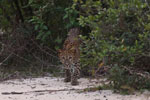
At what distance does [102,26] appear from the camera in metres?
5.92

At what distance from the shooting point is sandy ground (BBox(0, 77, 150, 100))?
5652mm

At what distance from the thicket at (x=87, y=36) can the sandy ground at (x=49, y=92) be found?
0.27 metres

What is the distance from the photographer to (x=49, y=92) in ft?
20.5

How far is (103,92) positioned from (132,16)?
4.33 feet

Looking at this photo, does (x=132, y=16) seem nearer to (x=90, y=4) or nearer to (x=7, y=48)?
(x=90, y=4)

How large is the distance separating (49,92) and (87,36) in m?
3.06

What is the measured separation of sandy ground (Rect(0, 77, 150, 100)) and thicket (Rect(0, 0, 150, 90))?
273 mm

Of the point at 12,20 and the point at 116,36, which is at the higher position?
the point at 12,20

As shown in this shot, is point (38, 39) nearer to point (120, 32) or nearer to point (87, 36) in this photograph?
point (87, 36)

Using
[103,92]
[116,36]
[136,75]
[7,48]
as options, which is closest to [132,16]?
[116,36]

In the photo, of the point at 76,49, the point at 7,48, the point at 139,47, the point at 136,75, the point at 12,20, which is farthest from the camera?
the point at 12,20

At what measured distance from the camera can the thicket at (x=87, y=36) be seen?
5.62m

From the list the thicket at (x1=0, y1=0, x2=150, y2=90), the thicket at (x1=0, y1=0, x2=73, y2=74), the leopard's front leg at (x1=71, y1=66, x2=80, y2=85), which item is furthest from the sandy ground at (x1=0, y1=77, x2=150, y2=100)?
the thicket at (x1=0, y1=0, x2=73, y2=74)

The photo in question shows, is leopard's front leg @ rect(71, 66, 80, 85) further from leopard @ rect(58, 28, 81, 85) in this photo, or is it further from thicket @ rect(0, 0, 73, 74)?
thicket @ rect(0, 0, 73, 74)
